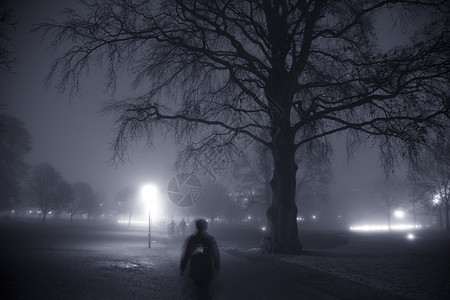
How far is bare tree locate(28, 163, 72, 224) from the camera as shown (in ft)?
156

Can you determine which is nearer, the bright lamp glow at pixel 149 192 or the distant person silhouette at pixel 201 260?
the distant person silhouette at pixel 201 260

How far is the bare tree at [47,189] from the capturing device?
156ft

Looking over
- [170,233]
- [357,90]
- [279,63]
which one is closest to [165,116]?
[279,63]

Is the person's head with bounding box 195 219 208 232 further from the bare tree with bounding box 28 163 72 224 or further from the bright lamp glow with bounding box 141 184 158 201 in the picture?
the bare tree with bounding box 28 163 72 224

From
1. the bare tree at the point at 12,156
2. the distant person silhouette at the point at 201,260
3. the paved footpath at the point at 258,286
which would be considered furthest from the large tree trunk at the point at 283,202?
the bare tree at the point at 12,156

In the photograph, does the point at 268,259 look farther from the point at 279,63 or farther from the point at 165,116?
the point at 279,63

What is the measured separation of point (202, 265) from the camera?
14.4ft

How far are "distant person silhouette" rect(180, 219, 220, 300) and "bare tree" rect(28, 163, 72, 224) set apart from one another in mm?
49813

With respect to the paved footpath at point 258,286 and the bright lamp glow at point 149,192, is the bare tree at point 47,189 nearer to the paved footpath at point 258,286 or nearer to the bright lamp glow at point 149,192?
the bright lamp glow at point 149,192

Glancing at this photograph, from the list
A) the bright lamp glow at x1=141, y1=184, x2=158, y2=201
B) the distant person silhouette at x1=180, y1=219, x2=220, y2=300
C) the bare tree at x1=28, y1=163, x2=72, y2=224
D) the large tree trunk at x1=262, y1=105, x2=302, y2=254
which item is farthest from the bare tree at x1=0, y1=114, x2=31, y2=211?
the distant person silhouette at x1=180, y1=219, x2=220, y2=300

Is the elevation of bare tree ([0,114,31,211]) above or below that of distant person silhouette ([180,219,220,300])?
above

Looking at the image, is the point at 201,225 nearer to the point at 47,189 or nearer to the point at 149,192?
the point at 149,192

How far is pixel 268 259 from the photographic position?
11922 mm

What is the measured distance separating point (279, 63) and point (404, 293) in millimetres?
9974
